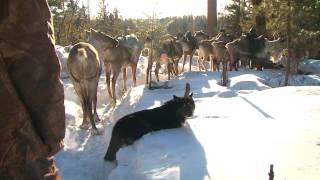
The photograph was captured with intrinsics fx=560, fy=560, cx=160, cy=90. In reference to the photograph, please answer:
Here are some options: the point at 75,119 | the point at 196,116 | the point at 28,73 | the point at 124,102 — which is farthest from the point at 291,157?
the point at 124,102

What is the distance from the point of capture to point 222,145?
7699 millimetres

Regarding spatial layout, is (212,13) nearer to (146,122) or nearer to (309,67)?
→ (309,67)

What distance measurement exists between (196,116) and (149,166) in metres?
3.04

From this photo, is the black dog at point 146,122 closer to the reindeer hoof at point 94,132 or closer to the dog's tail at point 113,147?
the dog's tail at point 113,147

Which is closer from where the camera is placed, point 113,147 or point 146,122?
point 113,147

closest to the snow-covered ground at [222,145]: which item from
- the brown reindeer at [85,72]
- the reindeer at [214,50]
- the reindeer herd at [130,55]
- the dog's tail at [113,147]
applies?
the dog's tail at [113,147]

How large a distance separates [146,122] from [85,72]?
367 centimetres

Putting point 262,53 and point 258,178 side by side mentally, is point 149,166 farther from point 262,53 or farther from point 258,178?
point 262,53

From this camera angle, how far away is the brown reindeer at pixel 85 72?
39.3 feet

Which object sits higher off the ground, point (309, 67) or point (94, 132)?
point (309, 67)

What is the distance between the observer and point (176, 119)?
922 centimetres

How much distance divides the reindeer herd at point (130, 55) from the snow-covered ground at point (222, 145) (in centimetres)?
91

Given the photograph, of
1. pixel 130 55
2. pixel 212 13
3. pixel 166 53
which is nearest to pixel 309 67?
pixel 166 53

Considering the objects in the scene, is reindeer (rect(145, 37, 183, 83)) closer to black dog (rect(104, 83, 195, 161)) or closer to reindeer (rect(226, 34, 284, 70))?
reindeer (rect(226, 34, 284, 70))
